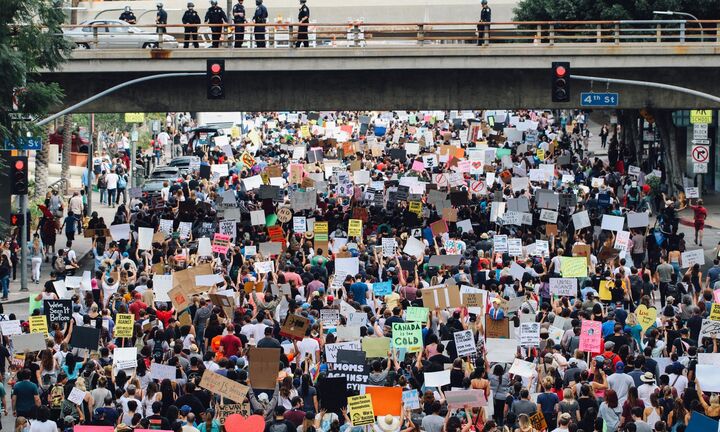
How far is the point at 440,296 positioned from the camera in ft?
71.9

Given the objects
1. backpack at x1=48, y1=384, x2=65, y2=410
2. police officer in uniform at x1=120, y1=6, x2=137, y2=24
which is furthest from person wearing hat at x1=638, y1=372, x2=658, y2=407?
police officer in uniform at x1=120, y1=6, x2=137, y2=24

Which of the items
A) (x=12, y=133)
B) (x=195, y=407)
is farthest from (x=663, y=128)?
(x=195, y=407)

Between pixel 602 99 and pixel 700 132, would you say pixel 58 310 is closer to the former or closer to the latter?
pixel 602 99

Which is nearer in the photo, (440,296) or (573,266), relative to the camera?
(440,296)

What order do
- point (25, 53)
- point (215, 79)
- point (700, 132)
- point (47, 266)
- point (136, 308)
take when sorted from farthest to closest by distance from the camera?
point (700, 132) < point (47, 266) < point (215, 79) < point (25, 53) < point (136, 308)

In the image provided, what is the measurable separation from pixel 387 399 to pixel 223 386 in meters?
1.91

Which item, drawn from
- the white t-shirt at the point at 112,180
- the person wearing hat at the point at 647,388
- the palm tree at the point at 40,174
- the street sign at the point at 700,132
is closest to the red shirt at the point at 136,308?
the person wearing hat at the point at 647,388

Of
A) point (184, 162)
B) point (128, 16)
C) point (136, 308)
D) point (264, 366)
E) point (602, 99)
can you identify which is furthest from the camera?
point (184, 162)

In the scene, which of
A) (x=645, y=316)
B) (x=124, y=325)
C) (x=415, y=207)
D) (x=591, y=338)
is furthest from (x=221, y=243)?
(x=591, y=338)

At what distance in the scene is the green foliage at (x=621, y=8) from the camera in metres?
53.8

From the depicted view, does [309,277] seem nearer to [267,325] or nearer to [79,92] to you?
[267,325]

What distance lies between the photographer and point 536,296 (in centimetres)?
2272

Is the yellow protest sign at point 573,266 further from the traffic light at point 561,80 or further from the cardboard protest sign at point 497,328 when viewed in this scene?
the traffic light at point 561,80

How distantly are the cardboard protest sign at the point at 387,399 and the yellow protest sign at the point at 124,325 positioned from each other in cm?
512
